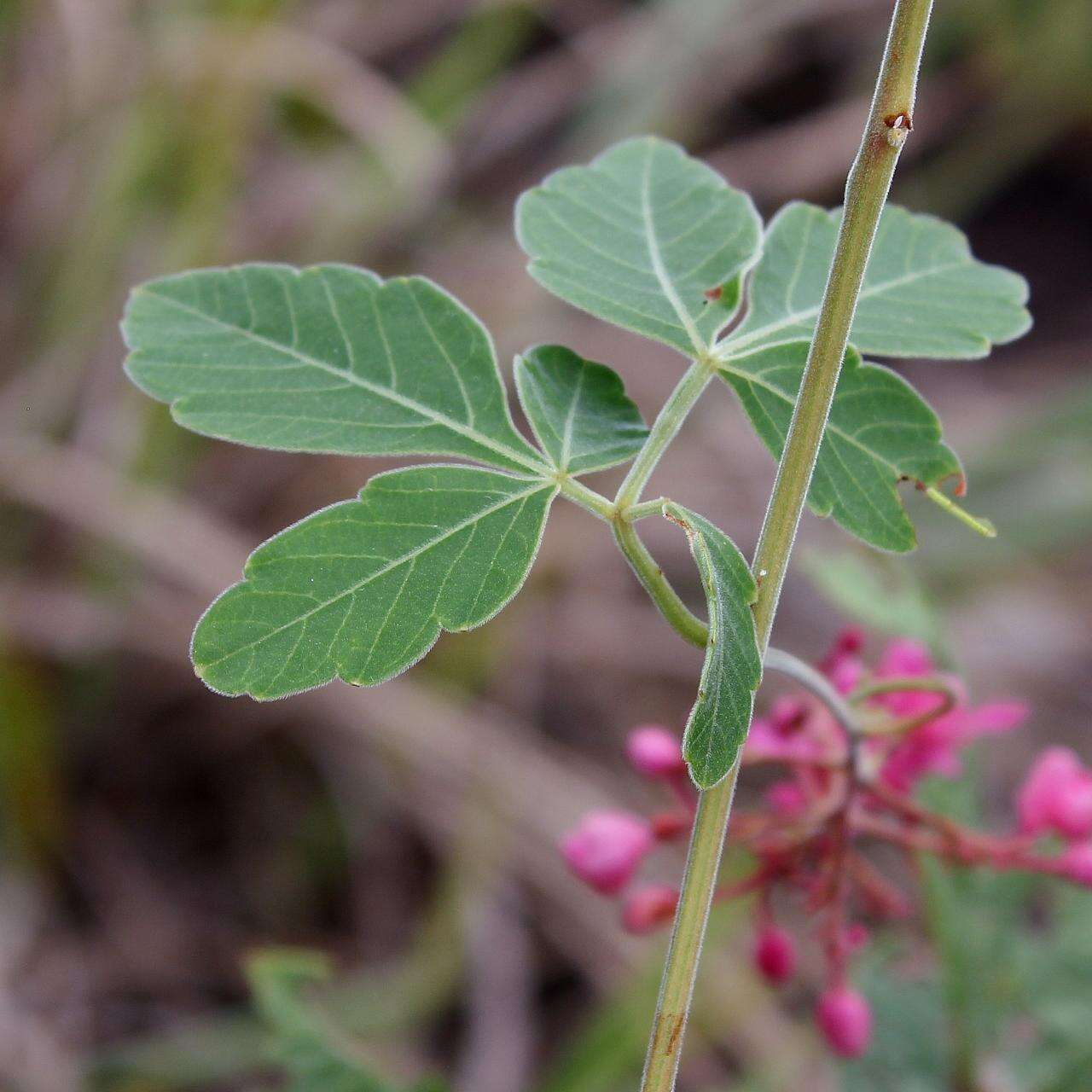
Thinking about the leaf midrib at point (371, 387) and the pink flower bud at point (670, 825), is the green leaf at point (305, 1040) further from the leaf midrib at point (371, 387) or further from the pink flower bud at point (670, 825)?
the leaf midrib at point (371, 387)

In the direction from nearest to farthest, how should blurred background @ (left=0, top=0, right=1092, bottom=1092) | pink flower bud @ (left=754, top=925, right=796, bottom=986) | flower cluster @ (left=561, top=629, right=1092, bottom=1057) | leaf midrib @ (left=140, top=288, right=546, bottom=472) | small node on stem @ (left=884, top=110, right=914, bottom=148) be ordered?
small node on stem @ (left=884, top=110, right=914, bottom=148) → leaf midrib @ (left=140, top=288, right=546, bottom=472) → flower cluster @ (left=561, top=629, right=1092, bottom=1057) → pink flower bud @ (left=754, top=925, right=796, bottom=986) → blurred background @ (left=0, top=0, right=1092, bottom=1092)

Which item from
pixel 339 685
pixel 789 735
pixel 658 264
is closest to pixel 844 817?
pixel 789 735

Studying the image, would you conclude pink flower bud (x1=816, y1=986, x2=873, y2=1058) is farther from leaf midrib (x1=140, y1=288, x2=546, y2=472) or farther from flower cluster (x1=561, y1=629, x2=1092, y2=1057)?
leaf midrib (x1=140, y1=288, x2=546, y2=472)

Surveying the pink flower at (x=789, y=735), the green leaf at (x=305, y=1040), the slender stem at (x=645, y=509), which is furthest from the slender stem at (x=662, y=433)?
the green leaf at (x=305, y=1040)

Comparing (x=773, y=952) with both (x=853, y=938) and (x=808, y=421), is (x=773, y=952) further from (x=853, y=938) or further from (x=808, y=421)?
(x=808, y=421)

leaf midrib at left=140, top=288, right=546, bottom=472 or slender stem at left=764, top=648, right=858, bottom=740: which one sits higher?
leaf midrib at left=140, top=288, right=546, bottom=472

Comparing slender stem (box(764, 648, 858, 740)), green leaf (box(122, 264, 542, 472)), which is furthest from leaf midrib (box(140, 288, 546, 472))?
slender stem (box(764, 648, 858, 740))

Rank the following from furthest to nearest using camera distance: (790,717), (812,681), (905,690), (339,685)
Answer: (339,685)
(790,717)
(905,690)
(812,681)
